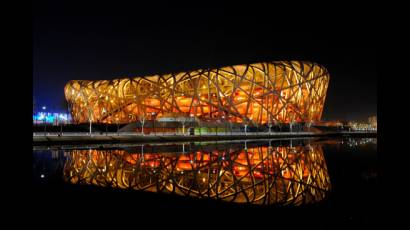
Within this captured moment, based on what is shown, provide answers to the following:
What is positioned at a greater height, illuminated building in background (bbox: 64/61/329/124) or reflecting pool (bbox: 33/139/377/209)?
illuminated building in background (bbox: 64/61/329/124)

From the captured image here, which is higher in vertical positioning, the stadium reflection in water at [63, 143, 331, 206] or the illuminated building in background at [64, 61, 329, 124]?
the illuminated building in background at [64, 61, 329, 124]

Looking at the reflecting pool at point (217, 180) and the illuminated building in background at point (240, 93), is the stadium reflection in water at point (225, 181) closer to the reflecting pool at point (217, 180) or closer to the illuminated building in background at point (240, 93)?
the reflecting pool at point (217, 180)

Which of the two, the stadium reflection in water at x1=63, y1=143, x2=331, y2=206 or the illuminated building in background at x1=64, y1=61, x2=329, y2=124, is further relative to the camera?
the illuminated building in background at x1=64, y1=61, x2=329, y2=124

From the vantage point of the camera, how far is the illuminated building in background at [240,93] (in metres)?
54.3

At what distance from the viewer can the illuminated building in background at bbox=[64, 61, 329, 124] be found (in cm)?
5431

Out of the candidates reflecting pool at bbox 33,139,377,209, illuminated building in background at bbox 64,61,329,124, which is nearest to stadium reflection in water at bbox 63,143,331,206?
reflecting pool at bbox 33,139,377,209

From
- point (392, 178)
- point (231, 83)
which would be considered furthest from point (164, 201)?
point (231, 83)

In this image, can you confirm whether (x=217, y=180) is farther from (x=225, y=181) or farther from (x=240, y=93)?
(x=240, y=93)

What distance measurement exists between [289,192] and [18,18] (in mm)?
6383

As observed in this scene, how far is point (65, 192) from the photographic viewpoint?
7535 mm

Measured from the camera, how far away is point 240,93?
2237 inches

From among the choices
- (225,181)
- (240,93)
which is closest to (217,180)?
(225,181)

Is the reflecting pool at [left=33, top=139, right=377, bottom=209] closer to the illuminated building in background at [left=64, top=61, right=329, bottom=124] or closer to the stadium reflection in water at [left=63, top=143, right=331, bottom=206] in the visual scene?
the stadium reflection in water at [left=63, top=143, right=331, bottom=206]

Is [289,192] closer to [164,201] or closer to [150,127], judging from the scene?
[164,201]
